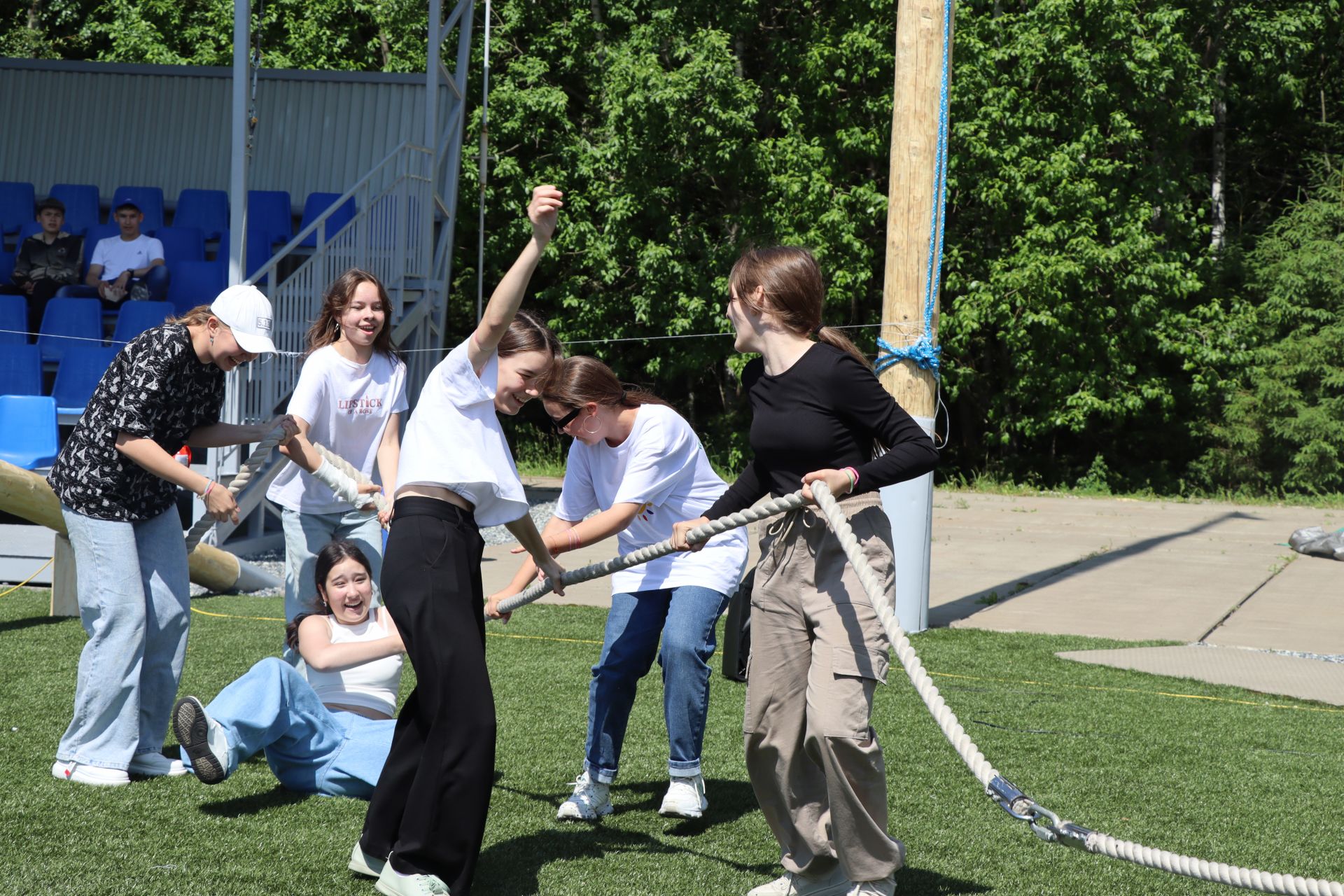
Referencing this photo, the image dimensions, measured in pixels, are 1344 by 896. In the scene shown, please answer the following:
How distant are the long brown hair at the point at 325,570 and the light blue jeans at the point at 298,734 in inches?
11.3

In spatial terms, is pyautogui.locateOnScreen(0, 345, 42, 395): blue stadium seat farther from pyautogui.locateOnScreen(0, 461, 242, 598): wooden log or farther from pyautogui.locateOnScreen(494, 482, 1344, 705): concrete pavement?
pyautogui.locateOnScreen(494, 482, 1344, 705): concrete pavement

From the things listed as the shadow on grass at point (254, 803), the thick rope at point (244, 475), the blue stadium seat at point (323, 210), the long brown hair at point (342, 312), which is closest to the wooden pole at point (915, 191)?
the long brown hair at point (342, 312)

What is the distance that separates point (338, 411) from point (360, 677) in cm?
Answer: 110

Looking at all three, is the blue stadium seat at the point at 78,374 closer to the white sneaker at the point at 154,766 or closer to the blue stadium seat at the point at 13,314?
the blue stadium seat at the point at 13,314

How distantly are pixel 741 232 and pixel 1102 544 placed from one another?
9.85m

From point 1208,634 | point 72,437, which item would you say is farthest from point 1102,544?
point 72,437

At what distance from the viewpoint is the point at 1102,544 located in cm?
1252

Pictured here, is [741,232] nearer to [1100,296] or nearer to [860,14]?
[860,14]

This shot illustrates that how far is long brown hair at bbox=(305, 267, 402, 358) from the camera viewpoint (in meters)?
5.16

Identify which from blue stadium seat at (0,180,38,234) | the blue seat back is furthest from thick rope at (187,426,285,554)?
blue stadium seat at (0,180,38,234)

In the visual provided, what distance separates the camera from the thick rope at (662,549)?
350cm

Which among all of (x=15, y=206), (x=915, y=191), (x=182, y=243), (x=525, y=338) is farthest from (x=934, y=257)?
(x=15, y=206)

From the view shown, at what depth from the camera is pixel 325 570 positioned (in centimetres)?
465

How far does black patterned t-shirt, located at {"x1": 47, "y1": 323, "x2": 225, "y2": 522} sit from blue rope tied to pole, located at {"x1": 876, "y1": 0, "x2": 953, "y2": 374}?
4322 millimetres
